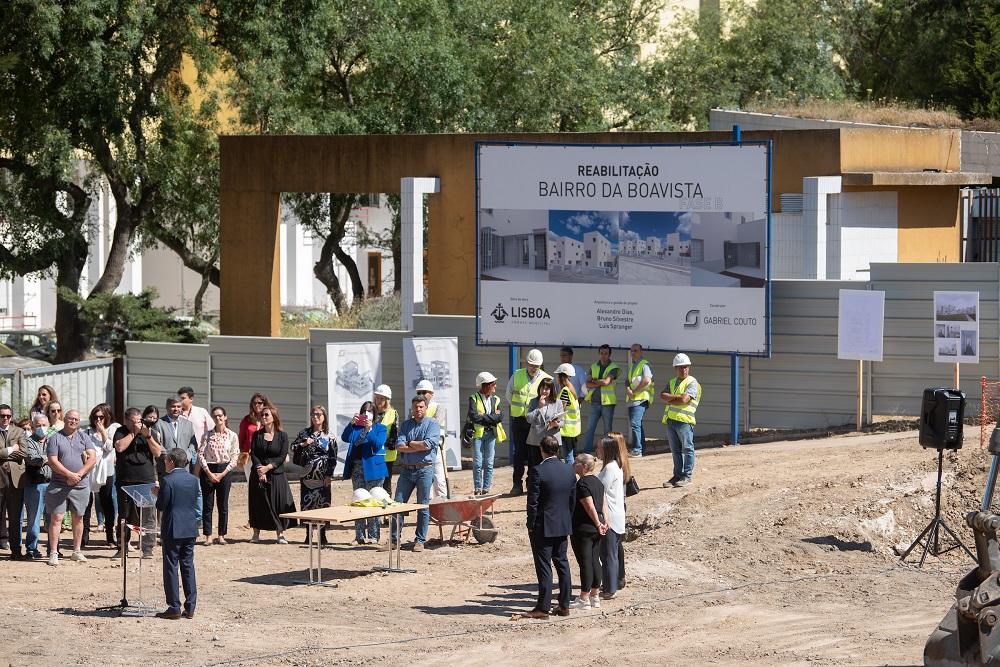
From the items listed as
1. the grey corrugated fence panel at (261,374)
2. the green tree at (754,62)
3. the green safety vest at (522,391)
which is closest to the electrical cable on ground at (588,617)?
the green safety vest at (522,391)

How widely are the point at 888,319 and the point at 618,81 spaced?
2558 centimetres

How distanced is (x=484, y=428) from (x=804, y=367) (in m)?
5.27

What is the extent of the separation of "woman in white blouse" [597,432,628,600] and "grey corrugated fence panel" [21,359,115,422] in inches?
439

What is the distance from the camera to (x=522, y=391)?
1853cm

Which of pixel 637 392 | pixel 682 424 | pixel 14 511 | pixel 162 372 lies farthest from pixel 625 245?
pixel 14 511

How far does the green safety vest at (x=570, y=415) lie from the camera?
17.9 meters

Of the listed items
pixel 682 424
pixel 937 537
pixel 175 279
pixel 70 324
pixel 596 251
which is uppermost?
pixel 175 279

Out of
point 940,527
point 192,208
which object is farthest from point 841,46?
point 940,527

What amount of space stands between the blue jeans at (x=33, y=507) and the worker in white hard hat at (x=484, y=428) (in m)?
5.43

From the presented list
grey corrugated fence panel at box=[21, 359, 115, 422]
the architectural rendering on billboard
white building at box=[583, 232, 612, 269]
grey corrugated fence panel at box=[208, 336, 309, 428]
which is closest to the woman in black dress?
the architectural rendering on billboard

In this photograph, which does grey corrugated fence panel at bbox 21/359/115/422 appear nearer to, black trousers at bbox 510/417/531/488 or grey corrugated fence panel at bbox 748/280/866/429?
black trousers at bbox 510/417/531/488

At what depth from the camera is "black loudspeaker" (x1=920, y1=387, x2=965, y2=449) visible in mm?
14328

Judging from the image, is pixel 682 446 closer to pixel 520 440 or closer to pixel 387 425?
pixel 520 440

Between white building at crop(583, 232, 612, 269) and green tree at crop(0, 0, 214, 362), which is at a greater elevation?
green tree at crop(0, 0, 214, 362)
